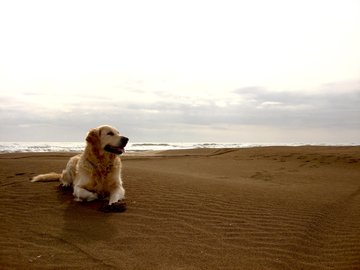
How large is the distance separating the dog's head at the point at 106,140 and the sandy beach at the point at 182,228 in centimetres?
106

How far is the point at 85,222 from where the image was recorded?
17.4 ft

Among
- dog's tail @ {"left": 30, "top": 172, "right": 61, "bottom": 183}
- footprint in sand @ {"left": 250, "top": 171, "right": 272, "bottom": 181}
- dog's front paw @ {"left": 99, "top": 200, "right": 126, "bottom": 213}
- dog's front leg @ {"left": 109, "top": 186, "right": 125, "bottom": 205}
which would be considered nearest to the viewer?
dog's front paw @ {"left": 99, "top": 200, "right": 126, "bottom": 213}

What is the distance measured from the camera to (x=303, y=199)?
7.52m

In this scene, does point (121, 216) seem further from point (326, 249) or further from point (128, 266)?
point (326, 249)

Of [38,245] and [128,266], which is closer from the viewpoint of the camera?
[128,266]

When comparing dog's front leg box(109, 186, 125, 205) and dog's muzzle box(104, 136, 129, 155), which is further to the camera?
dog's muzzle box(104, 136, 129, 155)

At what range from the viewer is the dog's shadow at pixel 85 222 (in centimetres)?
466

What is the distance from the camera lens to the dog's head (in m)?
6.59

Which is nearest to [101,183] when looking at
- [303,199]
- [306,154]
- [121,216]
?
[121,216]

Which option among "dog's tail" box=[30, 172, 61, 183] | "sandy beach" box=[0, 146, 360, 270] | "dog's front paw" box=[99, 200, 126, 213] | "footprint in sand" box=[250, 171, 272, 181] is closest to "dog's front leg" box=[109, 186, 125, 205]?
"dog's front paw" box=[99, 200, 126, 213]

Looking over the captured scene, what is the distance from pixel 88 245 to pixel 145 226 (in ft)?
3.53

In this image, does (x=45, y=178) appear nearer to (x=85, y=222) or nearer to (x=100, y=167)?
(x=100, y=167)

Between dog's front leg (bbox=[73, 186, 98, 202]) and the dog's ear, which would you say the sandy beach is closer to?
dog's front leg (bbox=[73, 186, 98, 202])

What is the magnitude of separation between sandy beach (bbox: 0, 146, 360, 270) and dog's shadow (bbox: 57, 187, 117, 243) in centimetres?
1
